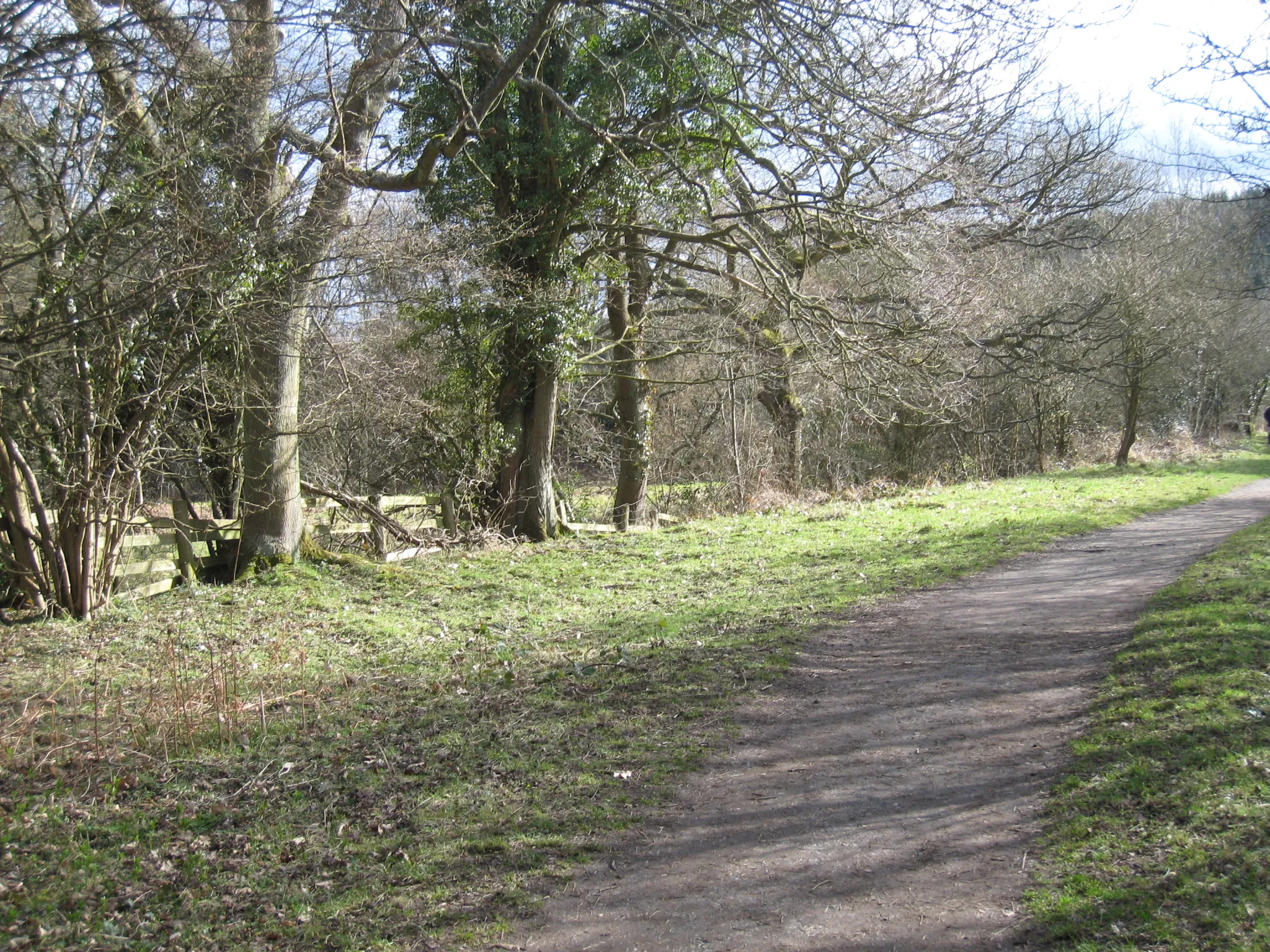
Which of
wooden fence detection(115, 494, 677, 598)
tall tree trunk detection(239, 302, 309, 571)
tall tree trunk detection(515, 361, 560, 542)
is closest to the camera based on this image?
wooden fence detection(115, 494, 677, 598)

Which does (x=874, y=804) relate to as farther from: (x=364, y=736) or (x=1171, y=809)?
(x=364, y=736)

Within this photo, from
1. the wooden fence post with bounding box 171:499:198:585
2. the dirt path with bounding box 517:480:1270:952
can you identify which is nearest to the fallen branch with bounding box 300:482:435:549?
the wooden fence post with bounding box 171:499:198:585

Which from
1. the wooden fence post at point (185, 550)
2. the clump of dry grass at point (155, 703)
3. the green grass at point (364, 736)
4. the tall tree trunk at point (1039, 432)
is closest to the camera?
the green grass at point (364, 736)

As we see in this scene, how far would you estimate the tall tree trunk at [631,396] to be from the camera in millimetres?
17391

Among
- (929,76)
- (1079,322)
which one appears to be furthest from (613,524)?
(1079,322)

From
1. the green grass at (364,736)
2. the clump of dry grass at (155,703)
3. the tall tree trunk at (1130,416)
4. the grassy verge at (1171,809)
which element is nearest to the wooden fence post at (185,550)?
the green grass at (364,736)

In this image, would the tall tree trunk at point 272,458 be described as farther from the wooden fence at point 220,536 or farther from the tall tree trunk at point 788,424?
the tall tree trunk at point 788,424

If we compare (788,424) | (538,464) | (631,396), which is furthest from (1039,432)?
(538,464)

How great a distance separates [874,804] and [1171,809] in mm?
1444

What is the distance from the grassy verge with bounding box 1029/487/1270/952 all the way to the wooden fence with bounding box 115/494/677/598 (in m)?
9.25

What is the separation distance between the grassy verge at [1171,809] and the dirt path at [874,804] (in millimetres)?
201

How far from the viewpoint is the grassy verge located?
3.69 m

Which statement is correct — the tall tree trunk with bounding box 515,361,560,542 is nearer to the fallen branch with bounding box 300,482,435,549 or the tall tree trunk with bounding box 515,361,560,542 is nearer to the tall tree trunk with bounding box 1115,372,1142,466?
the fallen branch with bounding box 300,482,435,549

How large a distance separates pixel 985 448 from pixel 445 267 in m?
20.0
